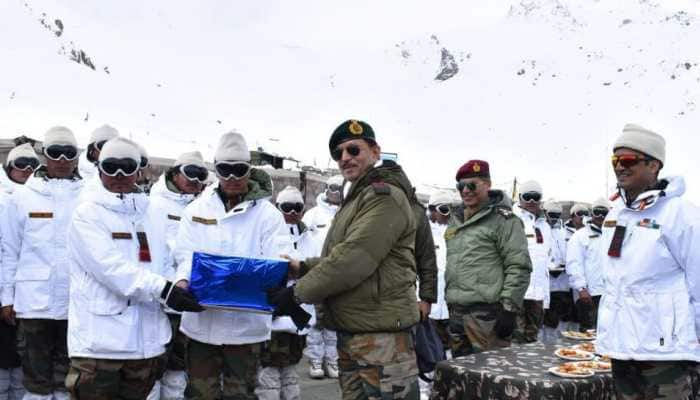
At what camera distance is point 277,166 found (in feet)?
45.6

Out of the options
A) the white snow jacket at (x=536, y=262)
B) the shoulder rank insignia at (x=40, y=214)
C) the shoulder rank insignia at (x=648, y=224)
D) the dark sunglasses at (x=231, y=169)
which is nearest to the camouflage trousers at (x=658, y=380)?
the shoulder rank insignia at (x=648, y=224)

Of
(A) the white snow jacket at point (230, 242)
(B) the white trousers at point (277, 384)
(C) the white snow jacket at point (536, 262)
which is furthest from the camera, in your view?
(C) the white snow jacket at point (536, 262)

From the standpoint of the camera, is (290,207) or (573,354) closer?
(573,354)

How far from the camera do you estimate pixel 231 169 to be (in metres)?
4.48

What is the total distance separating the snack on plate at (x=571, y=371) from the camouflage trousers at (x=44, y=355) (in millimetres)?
3490

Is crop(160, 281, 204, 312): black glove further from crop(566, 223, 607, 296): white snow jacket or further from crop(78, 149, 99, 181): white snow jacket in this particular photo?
crop(566, 223, 607, 296): white snow jacket

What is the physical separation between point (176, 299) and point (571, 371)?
2.63 m

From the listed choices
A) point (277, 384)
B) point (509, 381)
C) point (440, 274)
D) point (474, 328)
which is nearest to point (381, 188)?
point (509, 381)

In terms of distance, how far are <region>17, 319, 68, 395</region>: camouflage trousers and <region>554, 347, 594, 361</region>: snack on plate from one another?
370 centimetres

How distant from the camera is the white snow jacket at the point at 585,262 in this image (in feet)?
30.6

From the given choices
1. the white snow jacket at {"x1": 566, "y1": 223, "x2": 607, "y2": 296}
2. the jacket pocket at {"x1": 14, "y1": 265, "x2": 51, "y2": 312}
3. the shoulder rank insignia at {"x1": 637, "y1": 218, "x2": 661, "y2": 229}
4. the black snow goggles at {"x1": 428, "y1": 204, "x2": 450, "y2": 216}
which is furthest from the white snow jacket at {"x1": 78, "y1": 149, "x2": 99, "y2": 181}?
the white snow jacket at {"x1": 566, "y1": 223, "x2": 607, "y2": 296}

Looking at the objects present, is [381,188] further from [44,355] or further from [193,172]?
[193,172]

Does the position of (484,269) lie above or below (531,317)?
above

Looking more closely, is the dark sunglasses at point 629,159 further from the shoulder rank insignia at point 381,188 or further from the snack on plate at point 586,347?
the snack on plate at point 586,347
